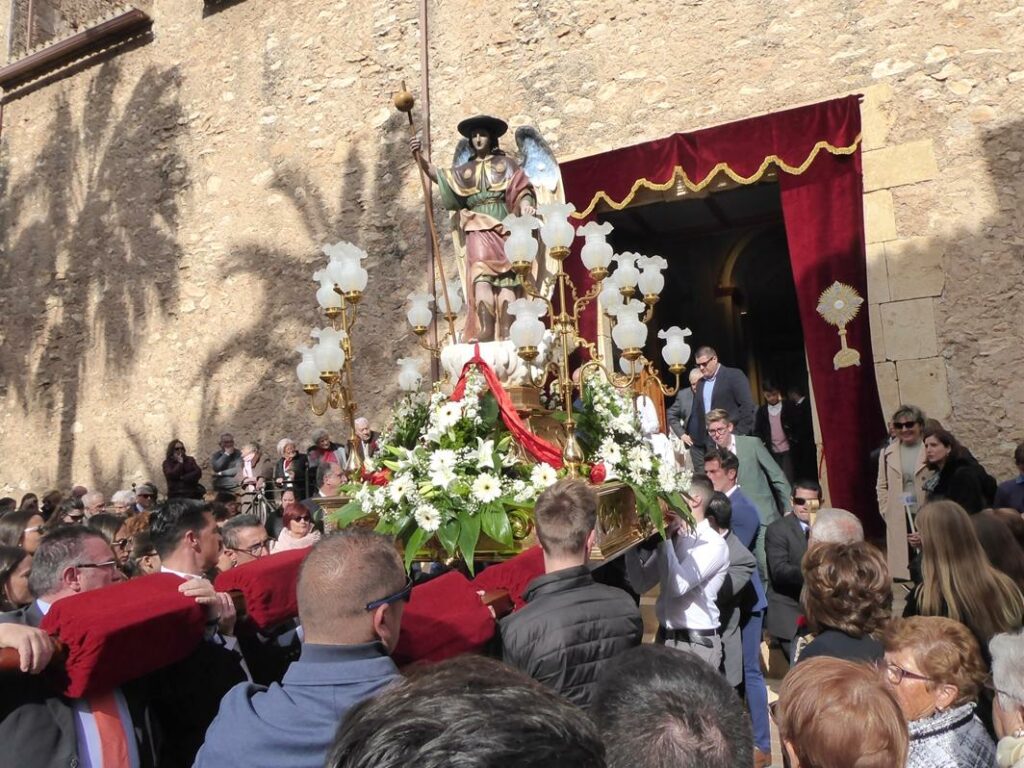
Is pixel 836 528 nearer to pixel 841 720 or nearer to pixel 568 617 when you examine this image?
pixel 568 617

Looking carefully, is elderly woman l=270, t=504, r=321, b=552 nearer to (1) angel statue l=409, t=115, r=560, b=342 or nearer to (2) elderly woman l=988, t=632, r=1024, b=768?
(1) angel statue l=409, t=115, r=560, b=342

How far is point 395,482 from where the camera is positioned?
→ 335 centimetres

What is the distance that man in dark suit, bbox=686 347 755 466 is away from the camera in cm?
709

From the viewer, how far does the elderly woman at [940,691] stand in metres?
2.01

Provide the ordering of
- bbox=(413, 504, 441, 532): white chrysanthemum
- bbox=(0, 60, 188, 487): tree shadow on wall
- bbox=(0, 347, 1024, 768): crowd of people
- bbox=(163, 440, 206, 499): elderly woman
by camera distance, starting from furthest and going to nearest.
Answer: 1. bbox=(0, 60, 188, 487): tree shadow on wall
2. bbox=(163, 440, 206, 499): elderly woman
3. bbox=(413, 504, 441, 532): white chrysanthemum
4. bbox=(0, 347, 1024, 768): crowd of people

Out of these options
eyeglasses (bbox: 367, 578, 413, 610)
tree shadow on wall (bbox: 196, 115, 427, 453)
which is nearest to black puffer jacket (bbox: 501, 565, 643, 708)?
eyeglasses (bbox: 367, 578, 413, 610)

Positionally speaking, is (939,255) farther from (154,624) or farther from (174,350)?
(174,350)

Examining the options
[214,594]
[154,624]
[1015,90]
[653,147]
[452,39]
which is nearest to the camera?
[154,624]

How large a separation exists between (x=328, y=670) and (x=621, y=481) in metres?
2.09

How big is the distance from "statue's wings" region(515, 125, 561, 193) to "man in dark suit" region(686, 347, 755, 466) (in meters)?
2.92

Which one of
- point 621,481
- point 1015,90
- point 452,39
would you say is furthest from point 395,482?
point 452,39

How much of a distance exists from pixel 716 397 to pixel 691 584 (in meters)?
3.75

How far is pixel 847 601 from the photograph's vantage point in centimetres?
254

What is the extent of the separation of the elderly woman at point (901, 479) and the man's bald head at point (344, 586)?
4808 mm
